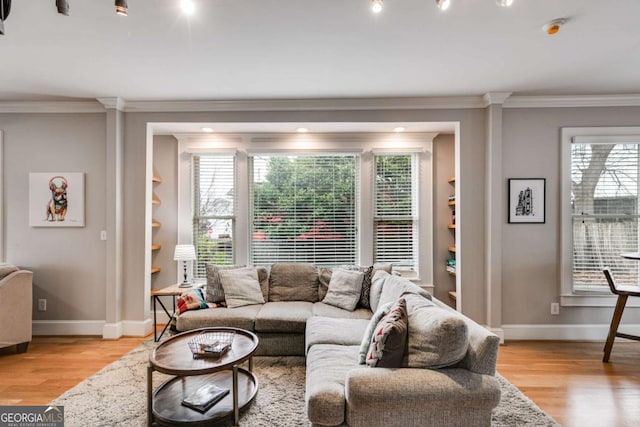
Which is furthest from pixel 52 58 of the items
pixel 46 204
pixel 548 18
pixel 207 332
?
pixel 548 18

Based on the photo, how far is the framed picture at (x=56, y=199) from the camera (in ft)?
12.8

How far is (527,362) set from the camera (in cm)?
317

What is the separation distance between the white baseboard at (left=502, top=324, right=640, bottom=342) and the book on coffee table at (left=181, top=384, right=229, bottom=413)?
3.09m

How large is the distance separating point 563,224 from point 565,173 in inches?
22.3

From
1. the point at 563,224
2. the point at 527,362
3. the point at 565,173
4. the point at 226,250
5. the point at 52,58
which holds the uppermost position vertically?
the point at 52,58

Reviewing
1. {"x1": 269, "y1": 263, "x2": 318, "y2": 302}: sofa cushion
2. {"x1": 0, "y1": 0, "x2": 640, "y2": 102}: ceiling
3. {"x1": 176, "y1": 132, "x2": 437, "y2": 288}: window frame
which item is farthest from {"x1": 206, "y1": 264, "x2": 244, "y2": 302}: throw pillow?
{"x1": 0, "y1": 0, "x2": 640, "y2": 102}: ceiling

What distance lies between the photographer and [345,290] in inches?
137

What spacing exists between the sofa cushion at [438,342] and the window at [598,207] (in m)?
2.81

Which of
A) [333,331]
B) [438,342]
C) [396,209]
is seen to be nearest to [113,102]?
[333,331]

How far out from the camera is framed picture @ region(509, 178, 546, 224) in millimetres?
3740

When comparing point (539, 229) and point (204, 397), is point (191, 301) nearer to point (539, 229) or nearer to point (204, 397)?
point (204, 397)

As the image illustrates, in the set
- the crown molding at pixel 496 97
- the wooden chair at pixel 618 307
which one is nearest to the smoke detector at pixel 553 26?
the crown molding at pixel 496 97

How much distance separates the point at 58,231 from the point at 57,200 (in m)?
0.36

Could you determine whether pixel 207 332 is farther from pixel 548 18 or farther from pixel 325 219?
pixel 548 18
